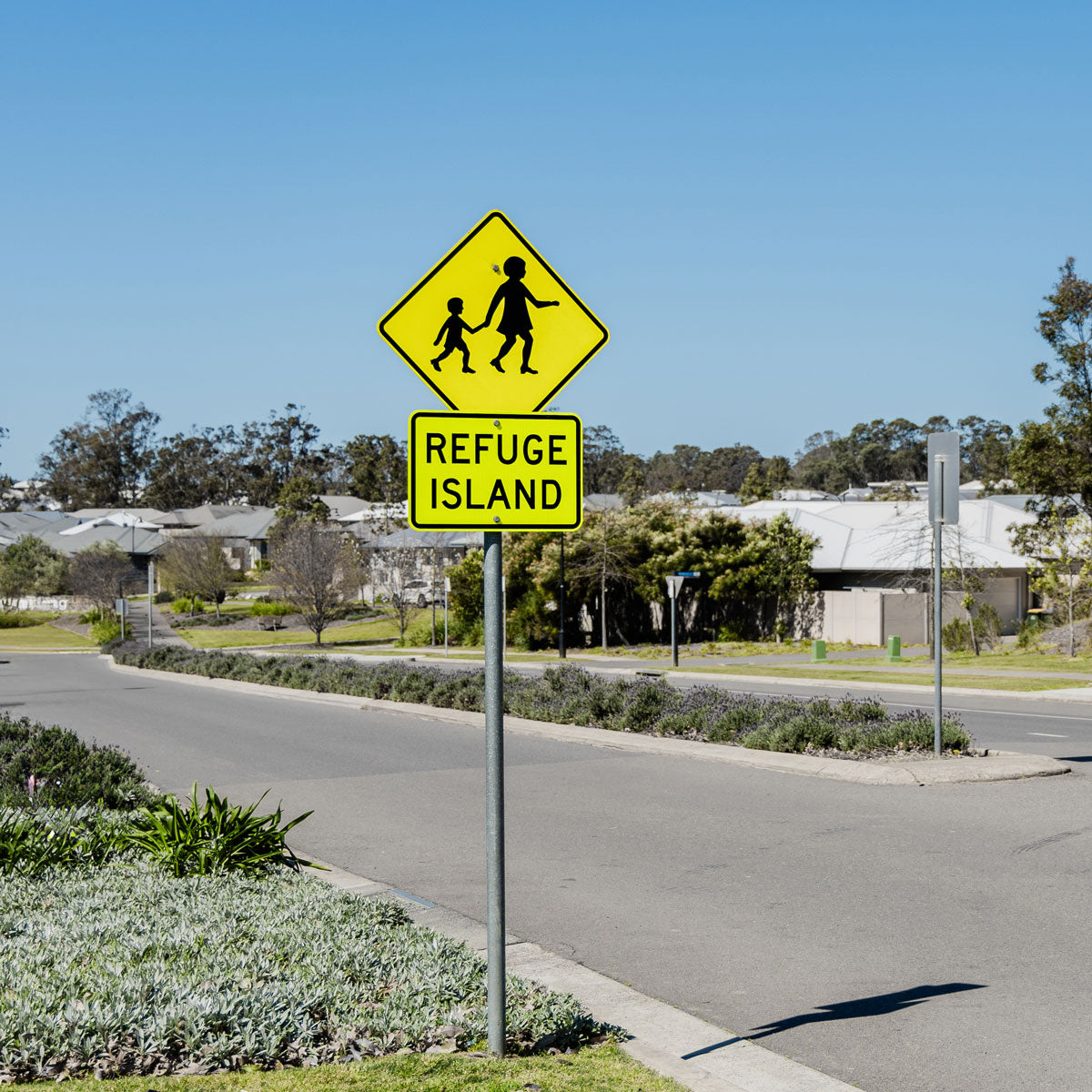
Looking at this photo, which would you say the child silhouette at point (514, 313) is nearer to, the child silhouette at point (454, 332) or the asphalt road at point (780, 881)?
the child silhouette at point (454, 332)

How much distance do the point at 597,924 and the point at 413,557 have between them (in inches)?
2148

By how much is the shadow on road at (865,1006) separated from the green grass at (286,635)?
49700 mm

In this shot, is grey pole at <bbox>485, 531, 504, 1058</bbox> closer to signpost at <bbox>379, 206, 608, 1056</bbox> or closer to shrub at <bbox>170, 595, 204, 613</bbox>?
signpost at <bbox>379, 206, 608, 1056</bbox>

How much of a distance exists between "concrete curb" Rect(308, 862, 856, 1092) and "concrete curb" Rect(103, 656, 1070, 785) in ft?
20.7

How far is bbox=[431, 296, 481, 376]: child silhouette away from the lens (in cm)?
Answer: 479

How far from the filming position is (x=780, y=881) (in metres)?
8.43

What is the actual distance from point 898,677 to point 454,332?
76.1ft

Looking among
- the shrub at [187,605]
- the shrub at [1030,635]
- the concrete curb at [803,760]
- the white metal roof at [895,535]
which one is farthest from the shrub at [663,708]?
the shrub at [187,605]

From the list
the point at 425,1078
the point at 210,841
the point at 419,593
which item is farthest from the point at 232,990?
the point at 419,593

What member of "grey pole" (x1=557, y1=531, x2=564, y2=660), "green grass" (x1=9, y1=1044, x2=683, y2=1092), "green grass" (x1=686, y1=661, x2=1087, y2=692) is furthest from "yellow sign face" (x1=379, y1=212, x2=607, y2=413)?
"grey pole" (x1=557, y1=531, x2=564, y2=660)

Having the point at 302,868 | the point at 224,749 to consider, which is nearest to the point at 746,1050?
the point at 302,868

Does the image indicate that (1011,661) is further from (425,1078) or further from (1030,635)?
(425,1078)

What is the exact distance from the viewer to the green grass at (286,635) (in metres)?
56.2

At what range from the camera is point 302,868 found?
884 cm
